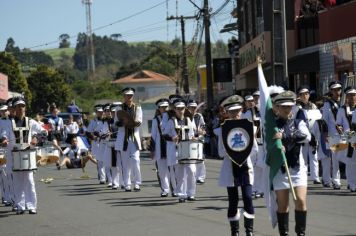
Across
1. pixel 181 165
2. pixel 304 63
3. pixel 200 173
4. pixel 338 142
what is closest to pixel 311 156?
pixel 338 142

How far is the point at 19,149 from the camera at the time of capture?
1552 cm

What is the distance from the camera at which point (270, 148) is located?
35.6ft

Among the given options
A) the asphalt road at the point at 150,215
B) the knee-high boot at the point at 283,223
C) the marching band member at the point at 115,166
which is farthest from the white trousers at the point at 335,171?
the knee-high boot at the point at 283,223

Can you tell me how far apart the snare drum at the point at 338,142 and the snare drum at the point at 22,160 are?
232 inches

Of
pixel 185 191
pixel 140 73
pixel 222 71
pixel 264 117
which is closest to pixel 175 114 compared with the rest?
pixel 185 191

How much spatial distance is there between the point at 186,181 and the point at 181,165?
36cm

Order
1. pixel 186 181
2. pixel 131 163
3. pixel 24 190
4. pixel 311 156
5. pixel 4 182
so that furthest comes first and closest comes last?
pixel 131 163
pixel 311 156
pixel 4 182
pixel 186 181
pixel 24 190

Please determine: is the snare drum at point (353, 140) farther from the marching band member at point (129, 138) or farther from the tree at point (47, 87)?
the tree at point (47, 87)

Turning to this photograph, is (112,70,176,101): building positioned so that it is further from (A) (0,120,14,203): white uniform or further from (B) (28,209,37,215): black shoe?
(B) (28,209,37,215): black shoe

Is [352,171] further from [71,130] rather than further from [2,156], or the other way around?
[71,130]

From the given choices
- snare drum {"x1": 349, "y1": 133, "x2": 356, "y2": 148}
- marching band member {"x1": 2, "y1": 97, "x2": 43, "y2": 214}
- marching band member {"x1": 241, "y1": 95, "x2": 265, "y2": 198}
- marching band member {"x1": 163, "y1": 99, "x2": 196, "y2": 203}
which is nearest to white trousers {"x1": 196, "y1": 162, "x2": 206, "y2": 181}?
marching band member {"x1": 163, "y1": 99, "x2": 196, "y2": 203}

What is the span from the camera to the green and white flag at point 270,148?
35.3 feet

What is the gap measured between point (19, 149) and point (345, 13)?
17.1 metres

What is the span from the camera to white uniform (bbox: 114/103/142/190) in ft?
62.9
